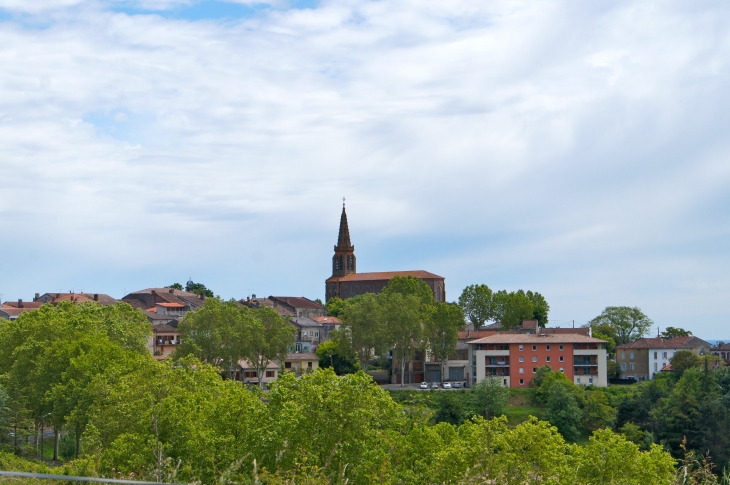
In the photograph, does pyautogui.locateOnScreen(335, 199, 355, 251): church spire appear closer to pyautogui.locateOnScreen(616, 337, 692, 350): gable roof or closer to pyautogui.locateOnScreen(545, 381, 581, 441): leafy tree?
pyautogui.locateOnScreen(616, 337, 692, 350): gable roof

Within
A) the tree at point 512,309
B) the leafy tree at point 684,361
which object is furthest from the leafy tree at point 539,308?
Answer: the leafy tree at point 684,361

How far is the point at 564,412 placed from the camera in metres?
64.8

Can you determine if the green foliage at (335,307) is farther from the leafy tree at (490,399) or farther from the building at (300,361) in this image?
the leafy tree at (490,399)

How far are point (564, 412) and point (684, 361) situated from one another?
2427 cm

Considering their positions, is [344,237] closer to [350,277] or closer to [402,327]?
[350,277]

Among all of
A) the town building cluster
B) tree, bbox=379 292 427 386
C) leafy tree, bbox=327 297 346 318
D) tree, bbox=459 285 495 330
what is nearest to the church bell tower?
A: leafy tree, bbox=327 297 346 318

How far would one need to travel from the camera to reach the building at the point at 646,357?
92.8 meters

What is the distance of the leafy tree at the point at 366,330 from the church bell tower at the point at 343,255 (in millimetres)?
77091

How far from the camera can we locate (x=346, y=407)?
25.8 m

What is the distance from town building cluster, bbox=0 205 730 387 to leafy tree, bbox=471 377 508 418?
354 inches

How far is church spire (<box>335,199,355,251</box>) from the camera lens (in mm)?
162750

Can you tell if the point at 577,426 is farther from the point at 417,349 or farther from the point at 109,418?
the point at 109,418

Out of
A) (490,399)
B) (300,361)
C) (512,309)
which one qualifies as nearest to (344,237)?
(512,309)

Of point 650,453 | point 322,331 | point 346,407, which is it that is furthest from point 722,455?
point 322,331
